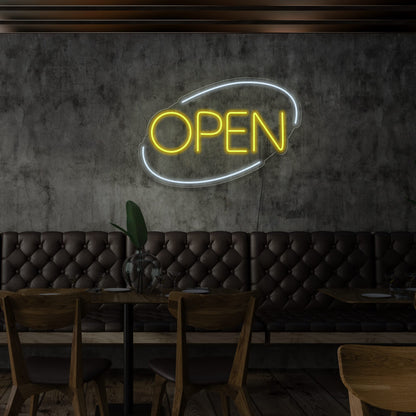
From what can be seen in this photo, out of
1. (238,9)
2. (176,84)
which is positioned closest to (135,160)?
(176,84)

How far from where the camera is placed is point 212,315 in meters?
2.12

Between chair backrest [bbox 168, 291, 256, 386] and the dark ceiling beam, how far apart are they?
8.19 feet

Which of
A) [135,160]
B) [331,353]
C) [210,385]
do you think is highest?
[135,160]

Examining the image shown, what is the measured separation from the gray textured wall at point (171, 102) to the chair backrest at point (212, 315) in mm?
2145

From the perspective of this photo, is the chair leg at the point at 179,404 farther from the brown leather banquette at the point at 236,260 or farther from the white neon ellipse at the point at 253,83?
the white neon ellipse at the point at 253,83

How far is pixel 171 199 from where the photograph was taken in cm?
431


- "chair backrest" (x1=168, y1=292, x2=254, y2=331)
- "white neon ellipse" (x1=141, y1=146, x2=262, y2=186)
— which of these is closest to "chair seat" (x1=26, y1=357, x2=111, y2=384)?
"chair backrest" (x1=168, y1=292, x2=254, y2=331)

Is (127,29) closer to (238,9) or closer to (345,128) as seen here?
(238,9)

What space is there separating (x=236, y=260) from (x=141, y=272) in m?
1.28

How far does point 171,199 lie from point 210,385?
Answer: 7.59 ft

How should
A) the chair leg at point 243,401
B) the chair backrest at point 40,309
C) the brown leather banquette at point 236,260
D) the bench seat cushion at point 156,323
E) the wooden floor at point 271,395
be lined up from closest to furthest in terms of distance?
the chair backrest at point 40,309
the chair leg at point 243,401
the wooden floor at point 271,395
the bench seat cushion at point 156,323
the brown leather banquette at point 236,260

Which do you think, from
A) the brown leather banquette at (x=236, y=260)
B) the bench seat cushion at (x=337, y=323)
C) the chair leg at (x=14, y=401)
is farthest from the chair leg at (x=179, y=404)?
the brown leather banquette at (x=236, y=260)

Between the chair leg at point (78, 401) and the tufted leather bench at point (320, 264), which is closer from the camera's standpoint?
the chair leg at point (78, 401)

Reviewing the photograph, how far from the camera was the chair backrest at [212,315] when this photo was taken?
2105 millimetres
